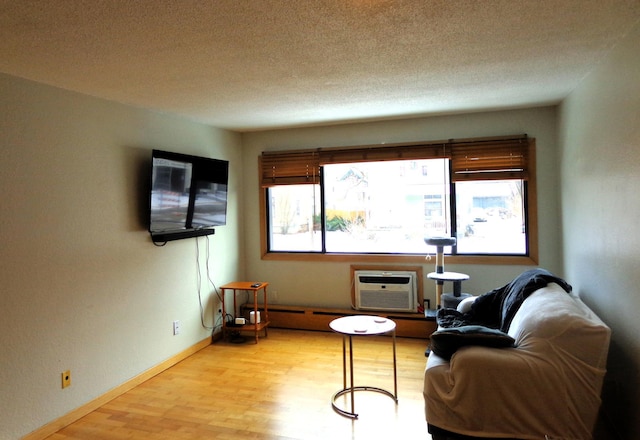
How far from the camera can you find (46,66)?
2357 mm

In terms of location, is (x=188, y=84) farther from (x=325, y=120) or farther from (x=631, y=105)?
(x=631, y=105)

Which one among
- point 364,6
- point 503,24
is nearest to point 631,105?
point 503,24

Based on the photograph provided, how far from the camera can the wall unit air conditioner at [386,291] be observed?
4.35 m

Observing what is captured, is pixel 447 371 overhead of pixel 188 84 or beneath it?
beneath

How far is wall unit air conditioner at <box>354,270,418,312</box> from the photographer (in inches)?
171

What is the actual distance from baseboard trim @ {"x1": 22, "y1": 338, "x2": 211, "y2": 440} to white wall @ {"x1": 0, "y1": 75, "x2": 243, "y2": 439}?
0.13 ft

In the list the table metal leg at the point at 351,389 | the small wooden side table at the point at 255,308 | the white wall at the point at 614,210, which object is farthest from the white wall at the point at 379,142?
the table metal leg at the point at 351,389

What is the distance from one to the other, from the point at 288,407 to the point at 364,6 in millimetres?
2563

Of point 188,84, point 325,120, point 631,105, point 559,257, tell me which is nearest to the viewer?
point 631,105

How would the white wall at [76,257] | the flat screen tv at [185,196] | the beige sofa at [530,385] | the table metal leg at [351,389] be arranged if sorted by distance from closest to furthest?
the beige sofa at [530,385] → the white wall at [76,257] → the table metal leg at [351,389] → the flat screen tv at [185,196]

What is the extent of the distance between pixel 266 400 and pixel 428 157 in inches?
111

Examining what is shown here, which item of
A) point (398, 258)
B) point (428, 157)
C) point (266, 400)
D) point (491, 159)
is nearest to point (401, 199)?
point (428, 157)

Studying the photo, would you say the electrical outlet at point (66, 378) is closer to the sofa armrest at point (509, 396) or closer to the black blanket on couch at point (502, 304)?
the sofa armrest at point (509, 396)

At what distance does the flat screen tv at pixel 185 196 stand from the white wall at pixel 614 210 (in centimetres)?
321
